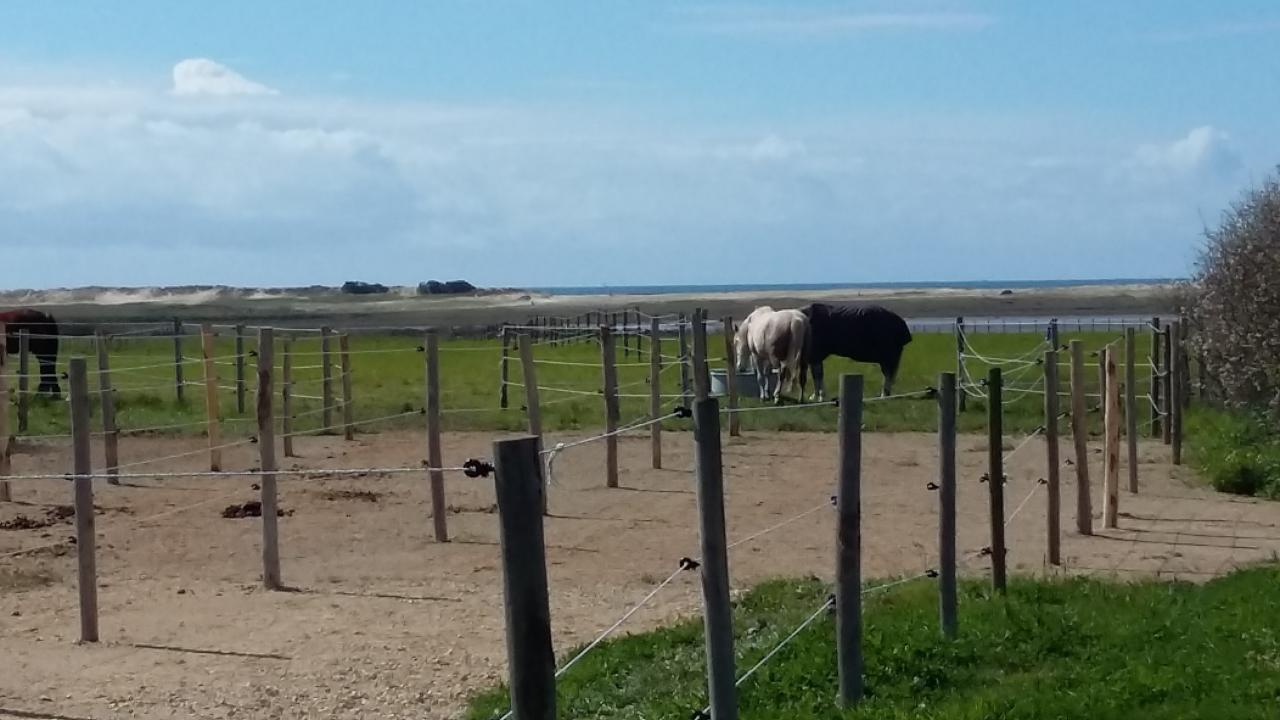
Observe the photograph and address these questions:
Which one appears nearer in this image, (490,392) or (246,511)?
(246,511)

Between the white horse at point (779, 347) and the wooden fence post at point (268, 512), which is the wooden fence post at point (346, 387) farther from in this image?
the wooden fence post at point (268, 512)

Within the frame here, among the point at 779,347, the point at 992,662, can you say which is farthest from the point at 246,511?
the point at 779,347

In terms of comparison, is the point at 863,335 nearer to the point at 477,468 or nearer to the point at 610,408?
the point at 610,408

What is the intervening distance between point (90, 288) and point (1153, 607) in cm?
15322

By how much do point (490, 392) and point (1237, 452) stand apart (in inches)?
578

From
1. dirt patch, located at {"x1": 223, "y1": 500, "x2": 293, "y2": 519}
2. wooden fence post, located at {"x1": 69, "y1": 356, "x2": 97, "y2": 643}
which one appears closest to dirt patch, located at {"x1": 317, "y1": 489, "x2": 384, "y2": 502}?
dirt patch, located at {"x1": 223, "y1": 500, "x2": 293, "y2": 519}

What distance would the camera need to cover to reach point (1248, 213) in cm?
1881

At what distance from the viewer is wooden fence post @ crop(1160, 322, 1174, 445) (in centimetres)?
1757

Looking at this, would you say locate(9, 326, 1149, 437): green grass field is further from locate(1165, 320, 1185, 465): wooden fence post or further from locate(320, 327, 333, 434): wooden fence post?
locate(1165, 320, 1185, 465): wooden fence post

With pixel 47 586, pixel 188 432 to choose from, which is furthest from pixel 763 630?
pixel 188 432

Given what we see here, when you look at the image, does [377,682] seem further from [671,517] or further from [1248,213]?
[1248,213]

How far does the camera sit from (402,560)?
11.6m

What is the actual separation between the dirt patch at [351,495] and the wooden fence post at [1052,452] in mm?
6257

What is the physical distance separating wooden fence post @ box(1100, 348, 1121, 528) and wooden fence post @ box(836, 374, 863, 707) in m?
6.64
